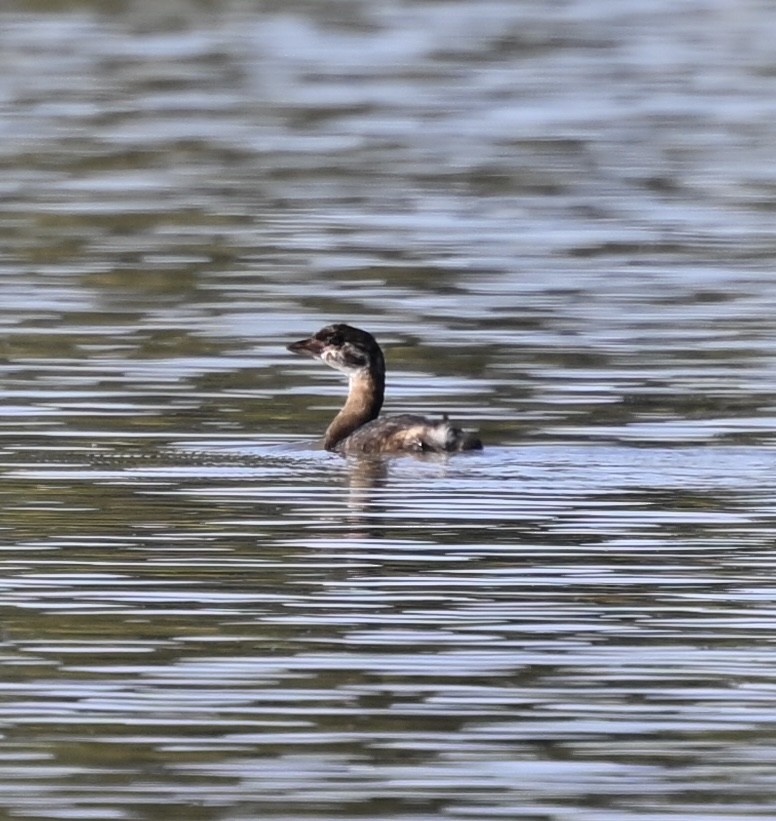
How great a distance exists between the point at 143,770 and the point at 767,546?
167 inches

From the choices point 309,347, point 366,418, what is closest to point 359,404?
point 366,418

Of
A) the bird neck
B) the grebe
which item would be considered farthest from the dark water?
the bird neck

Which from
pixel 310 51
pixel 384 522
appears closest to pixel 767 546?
pixel 384 522

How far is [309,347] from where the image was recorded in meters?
16.8

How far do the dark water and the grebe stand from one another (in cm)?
14

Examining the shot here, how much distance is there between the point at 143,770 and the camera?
28.8 feet

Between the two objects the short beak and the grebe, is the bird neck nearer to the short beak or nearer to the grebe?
the grebe

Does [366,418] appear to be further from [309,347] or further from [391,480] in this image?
[391,480]

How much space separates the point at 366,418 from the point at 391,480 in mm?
1641

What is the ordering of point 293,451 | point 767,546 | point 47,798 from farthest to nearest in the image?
point 293,451 < point 767,546 < point 47,798

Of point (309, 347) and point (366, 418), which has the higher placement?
point (309, 347)

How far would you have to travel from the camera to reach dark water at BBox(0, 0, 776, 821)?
355 inches

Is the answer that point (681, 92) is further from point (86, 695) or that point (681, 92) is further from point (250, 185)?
point (86, 695)

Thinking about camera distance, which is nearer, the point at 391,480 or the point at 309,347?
the point at 391,480
